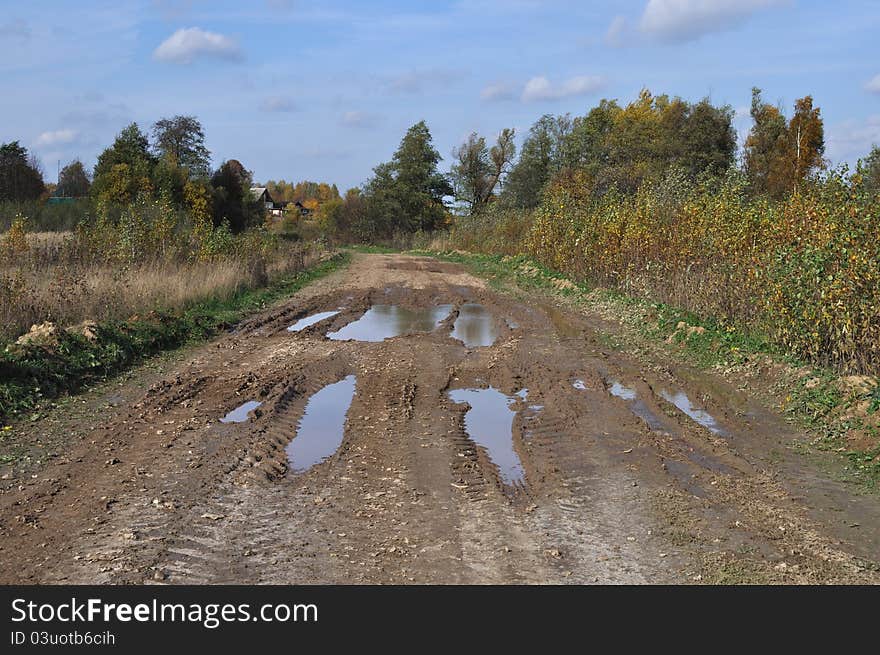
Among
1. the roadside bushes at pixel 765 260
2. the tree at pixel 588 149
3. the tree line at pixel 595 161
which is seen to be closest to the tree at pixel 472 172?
the tree line at pixel 595 161

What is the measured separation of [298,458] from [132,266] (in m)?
11.8

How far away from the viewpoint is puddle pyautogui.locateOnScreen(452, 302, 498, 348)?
14.4 meters

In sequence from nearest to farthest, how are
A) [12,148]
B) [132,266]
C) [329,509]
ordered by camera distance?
1. [329,509]
2. [132,266]
3. [12,148]

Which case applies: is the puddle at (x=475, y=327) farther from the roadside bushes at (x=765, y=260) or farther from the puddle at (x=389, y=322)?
the roadside bushes at (x=765, y=260)

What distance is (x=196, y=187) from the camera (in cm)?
4669

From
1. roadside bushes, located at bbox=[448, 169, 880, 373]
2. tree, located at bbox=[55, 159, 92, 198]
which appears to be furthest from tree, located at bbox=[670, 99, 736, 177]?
tree, located at bbox=[55, 159, 92, 198]

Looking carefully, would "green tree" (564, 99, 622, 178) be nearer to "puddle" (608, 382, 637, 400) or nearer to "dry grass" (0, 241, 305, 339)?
"dry grass" (0, 241, 305, 339)

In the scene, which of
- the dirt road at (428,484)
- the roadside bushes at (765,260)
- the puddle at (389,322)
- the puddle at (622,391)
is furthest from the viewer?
the puddle at (389,322)

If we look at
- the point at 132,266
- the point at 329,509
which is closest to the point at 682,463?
the point at 329,509

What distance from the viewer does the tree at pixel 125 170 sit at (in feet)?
132

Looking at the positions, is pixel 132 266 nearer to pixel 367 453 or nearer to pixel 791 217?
pixel 367 453

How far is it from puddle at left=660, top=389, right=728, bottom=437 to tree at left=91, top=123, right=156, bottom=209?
33565 mm

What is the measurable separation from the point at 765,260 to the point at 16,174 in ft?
145

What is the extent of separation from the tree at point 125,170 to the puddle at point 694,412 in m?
33.6
